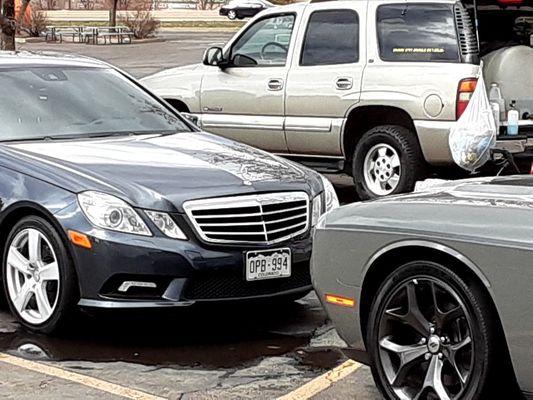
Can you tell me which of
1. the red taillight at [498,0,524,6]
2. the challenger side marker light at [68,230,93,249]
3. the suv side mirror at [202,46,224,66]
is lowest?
the challenger side marker light at [68,230,93,249]

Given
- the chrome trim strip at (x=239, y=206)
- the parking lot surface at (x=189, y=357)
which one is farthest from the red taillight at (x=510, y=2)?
the chrome trim strip at (x=239, y=206)

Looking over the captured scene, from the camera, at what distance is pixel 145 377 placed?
18.0 feet

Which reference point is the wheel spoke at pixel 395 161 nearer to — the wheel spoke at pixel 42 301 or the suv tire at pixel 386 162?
the suv tire at pixel 386 162

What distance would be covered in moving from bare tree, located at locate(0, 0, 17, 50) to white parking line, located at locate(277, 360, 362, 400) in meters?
12.1

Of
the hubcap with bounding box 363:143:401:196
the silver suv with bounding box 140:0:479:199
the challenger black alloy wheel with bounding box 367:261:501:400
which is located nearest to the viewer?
the challenger black alloy wheel with bounding box 367:261:501:400

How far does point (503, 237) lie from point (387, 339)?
816mm

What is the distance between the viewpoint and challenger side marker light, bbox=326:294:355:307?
492 cm

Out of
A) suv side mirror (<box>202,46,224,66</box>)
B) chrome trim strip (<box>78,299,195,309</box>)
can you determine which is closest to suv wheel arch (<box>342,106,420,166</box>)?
suv side mirror (<box>202,46,224,66</box>)

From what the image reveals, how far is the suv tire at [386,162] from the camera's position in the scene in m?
10.3

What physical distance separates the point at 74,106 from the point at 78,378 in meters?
2.50

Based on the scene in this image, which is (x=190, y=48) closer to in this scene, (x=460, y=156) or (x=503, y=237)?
(x=460, y=156)

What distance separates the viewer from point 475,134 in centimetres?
953

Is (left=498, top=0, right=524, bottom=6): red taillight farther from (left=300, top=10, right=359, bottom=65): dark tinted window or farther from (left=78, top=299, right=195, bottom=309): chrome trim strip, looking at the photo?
(left=78, top=299, right=195, bottom=309): chrome trim strip

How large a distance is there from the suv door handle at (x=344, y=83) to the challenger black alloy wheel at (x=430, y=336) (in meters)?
5.96
